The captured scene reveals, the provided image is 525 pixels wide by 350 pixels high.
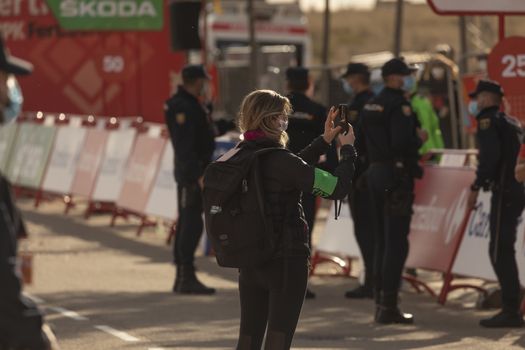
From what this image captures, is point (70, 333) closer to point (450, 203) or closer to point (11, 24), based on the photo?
point (450, 203)

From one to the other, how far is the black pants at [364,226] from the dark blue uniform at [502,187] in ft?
6.28

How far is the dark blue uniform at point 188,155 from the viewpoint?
13.4 meters

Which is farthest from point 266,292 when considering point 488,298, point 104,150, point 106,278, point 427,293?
point 104,150

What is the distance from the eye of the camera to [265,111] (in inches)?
305

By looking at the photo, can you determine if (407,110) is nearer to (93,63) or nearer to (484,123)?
(484,123)

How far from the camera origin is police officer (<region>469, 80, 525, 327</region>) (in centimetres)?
1134

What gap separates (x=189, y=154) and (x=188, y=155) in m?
0.01

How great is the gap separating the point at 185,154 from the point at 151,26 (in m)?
10.8

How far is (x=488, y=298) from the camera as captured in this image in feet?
41.6

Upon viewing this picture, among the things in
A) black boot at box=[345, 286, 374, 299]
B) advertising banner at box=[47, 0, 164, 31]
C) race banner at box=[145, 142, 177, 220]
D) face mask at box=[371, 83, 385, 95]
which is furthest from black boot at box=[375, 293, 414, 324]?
advertising banner at box=[47, 0, 164, 31]

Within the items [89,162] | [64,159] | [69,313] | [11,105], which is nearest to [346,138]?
[11,105]

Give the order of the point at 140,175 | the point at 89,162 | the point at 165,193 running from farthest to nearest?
the point at 89,162, the point at 140,175, the point at 165,193

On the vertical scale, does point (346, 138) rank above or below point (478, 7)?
below

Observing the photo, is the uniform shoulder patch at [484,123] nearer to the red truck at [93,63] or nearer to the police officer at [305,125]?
the police officer at [305,125]
